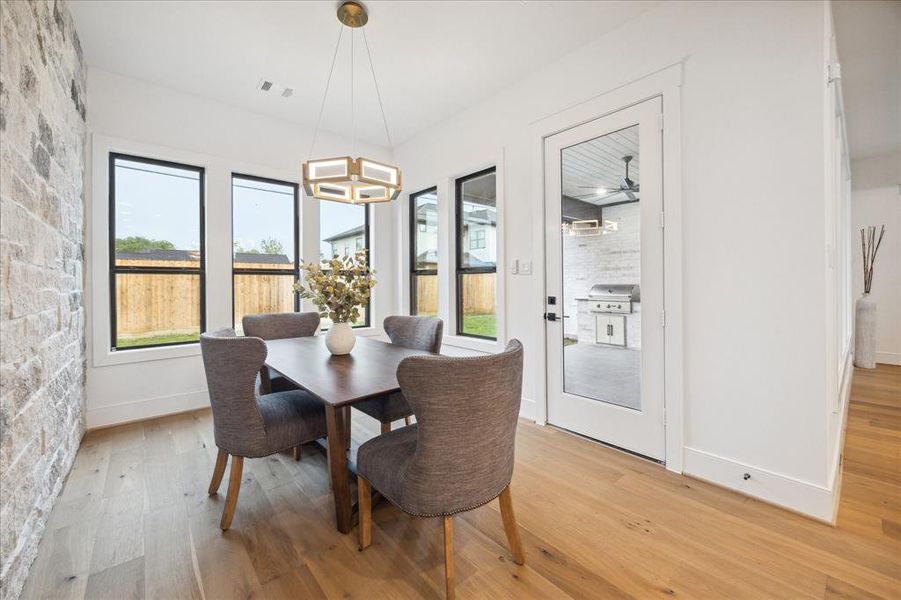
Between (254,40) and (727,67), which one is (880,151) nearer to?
(727,67)

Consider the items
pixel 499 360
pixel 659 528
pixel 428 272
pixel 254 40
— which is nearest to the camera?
pixel 499 360

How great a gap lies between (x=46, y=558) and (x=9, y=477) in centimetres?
51

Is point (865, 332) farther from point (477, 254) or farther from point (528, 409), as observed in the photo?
point (477, 254)

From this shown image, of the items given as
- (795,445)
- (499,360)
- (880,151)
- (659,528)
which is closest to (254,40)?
(499,360)

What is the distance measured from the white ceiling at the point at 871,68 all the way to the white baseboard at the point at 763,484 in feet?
9.65

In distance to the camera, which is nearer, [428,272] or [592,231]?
[592,231]

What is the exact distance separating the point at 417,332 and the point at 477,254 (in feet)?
4.66

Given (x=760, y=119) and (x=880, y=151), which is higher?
(x=880, y=151)

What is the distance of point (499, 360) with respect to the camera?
126cm

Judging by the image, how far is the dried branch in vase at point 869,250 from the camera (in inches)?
190

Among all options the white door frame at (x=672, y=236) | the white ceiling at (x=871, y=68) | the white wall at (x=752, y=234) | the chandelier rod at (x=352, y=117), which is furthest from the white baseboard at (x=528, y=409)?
the white ceiling at (x=871, y=68)

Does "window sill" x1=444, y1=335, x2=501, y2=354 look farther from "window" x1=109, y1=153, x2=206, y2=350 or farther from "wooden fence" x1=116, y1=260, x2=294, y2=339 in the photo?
"window" x1=109, y1=153, x2=206, y2=350

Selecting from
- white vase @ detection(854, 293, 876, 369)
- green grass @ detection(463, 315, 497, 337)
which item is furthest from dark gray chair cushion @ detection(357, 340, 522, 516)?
white vase @ detection(854, 293, 876, 369)

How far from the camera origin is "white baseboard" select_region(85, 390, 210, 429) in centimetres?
306
